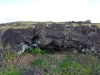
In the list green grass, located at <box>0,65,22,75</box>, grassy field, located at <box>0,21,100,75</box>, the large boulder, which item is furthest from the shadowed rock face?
green grass, located at <box>0,65,22,75</box>

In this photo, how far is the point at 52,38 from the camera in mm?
16312

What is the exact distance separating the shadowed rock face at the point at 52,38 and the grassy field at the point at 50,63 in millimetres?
535

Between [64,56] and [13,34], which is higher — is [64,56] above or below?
below

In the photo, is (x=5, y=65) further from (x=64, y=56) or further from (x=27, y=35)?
(x=64, y=56)

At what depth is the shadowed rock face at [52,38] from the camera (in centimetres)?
1585

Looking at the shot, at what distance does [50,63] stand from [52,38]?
7.25ft

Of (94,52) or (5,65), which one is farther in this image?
(94,52)

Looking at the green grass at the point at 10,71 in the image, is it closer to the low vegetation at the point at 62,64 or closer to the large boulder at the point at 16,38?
the low vegetation at the point at 62,64

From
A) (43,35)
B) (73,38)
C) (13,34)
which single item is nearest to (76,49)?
(73,38)

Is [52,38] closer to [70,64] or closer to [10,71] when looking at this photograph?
[70,64]

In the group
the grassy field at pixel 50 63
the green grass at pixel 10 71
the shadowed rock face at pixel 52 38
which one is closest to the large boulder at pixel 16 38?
the shadowed rock face at pixel 52 38

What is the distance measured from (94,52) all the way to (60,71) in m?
2.97

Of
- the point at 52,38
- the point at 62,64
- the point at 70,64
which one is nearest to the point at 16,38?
the point at 52,38

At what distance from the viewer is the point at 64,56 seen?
15.5 metres
